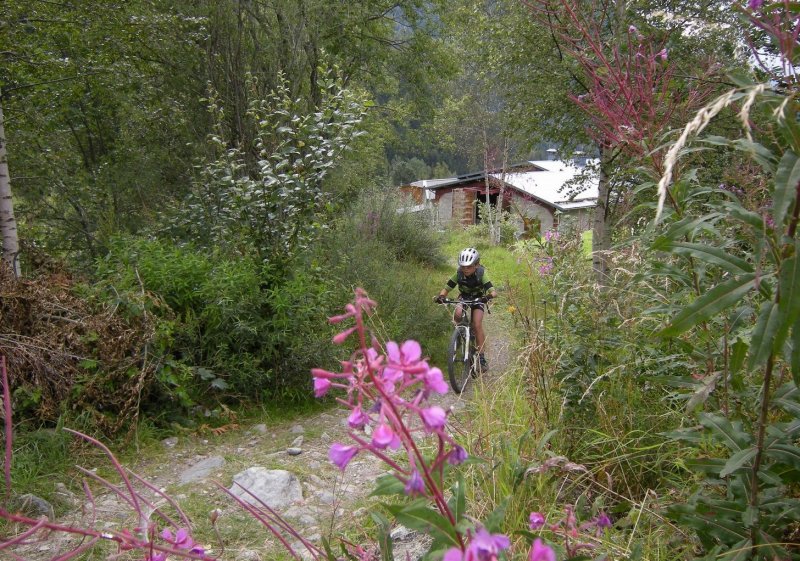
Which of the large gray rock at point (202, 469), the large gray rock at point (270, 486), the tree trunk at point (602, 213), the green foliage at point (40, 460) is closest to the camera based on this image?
the green foliage at point (40, 460)

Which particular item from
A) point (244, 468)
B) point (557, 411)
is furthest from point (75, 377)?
point (557, 411)

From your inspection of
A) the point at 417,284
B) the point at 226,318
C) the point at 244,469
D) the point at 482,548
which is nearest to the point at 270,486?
the point at 244,469

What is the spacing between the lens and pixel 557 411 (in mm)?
3301

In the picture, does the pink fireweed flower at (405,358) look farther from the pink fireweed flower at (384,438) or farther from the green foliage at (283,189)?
the green foliage at (283,189)

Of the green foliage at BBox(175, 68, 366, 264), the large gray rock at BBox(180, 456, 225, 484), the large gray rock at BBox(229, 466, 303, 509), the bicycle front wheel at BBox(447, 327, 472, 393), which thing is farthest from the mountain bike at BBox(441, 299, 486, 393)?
the large gray rock at BBox(180, 456, 225, 484)

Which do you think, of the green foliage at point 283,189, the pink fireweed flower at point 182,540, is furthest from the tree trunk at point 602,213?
the pink fireweed flower at point 182,540

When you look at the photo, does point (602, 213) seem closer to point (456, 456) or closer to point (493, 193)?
point (456, 456)

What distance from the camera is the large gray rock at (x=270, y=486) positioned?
3.66 m

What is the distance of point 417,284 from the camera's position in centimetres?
857

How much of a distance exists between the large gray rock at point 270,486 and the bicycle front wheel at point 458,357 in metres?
2.43

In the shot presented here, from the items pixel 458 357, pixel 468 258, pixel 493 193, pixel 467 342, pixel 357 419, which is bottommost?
pixel 493 193

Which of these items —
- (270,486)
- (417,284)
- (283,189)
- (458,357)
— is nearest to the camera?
(270,486)

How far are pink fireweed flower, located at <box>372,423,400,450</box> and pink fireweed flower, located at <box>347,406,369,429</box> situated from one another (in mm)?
46

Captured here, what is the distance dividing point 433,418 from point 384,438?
0.08 metres
